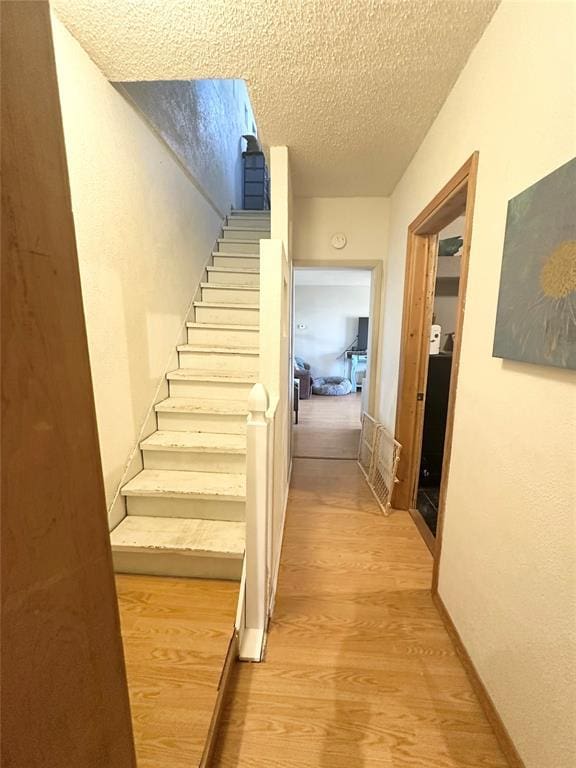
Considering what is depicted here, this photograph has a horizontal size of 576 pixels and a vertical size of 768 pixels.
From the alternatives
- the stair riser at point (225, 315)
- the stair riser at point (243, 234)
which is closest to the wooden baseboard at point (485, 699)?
the stair riser at point (225, 315)

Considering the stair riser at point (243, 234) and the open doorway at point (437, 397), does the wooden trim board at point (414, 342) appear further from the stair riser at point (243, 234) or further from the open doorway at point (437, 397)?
the stair riser at point (243, 234)

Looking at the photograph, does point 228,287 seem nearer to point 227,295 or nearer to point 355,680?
point 227,295

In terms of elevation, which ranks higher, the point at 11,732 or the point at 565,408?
the point at 565,408

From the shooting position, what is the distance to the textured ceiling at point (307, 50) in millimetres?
1116

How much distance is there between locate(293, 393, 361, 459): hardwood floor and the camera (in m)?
3.59

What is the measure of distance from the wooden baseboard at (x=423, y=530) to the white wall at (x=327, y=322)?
5084 millimetres

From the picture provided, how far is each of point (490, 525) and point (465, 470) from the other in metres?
0.24

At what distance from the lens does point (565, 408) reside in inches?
32.3

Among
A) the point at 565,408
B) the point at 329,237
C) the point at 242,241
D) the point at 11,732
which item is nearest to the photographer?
the point at 11,732

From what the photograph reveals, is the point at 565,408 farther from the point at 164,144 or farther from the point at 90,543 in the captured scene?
the point at 164,144

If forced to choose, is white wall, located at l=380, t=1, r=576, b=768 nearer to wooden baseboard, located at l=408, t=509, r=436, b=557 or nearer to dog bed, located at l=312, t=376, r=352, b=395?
wooden baseboard, located at l=408, t=509, r=436, b=557

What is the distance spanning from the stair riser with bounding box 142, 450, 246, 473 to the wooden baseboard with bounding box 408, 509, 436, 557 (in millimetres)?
1289

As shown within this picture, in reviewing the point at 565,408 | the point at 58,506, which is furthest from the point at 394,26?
the point at 58,506

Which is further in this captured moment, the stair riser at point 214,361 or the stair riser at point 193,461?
the stair riser at point 214,361
